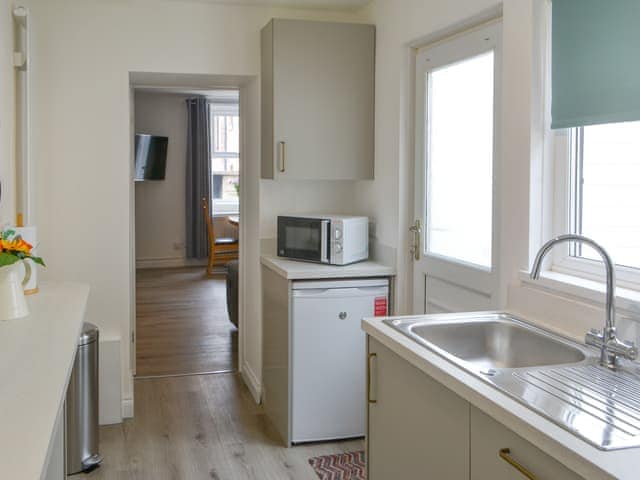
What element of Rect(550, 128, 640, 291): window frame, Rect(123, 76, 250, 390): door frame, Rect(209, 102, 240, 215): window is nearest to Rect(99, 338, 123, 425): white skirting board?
Rect(123, 76, 250, 390): door frame

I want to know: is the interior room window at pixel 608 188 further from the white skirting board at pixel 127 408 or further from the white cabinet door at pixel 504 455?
the white skirting board at pixel 127 408

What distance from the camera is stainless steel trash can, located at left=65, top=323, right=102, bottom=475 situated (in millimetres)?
3193

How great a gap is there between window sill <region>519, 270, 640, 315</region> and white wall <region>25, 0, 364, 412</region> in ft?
7.85

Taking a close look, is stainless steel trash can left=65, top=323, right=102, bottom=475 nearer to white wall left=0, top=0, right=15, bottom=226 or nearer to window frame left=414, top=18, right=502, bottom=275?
white wall left=0, top=0, right=15, bottom=226

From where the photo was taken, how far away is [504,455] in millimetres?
1506

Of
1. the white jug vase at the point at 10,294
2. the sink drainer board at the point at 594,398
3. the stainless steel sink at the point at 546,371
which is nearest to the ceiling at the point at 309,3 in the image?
the white jug vase at the point at 10,294

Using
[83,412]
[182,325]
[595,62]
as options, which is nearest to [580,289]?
[595,62]

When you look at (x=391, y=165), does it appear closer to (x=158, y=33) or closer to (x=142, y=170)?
(x=158, y=33)

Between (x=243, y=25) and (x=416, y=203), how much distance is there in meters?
1.53

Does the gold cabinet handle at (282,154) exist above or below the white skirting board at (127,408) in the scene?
above

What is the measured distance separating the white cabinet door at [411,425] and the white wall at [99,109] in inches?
81.0

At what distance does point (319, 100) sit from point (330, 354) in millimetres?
1381

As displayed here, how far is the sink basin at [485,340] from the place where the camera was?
2223 mm

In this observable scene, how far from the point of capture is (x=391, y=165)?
11.9ft
